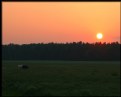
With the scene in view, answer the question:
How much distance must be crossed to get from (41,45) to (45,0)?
113314 millimetres

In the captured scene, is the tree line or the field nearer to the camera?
the field

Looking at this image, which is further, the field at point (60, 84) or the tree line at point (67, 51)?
the tree line at point (67, 51)

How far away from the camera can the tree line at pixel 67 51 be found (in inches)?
3780

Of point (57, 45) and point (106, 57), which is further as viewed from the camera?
point (57, 45)

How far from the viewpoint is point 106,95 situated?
13.4 meters

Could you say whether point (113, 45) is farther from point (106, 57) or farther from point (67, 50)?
point (67, 50)

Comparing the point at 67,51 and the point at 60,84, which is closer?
the point at 60,84

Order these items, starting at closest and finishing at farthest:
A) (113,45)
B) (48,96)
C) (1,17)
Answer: (1,17) → (48,96) → (113,45)

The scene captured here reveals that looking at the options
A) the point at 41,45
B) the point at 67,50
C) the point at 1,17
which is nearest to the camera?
the point at 1,17

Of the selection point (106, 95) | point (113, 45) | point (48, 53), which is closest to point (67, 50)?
point (48, 53)

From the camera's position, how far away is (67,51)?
356 feet

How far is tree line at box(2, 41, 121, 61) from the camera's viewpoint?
315 ft

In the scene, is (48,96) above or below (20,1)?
below

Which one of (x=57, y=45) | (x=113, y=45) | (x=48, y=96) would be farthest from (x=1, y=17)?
(x=57, y=45)
